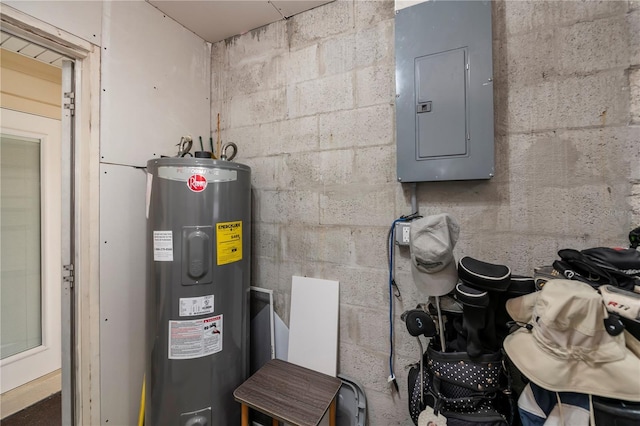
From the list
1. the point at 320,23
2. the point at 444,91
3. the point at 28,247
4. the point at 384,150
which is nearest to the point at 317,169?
the point at 384,150

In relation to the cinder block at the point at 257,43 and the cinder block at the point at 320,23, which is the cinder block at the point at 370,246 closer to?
the cinder block at the point at 320,23

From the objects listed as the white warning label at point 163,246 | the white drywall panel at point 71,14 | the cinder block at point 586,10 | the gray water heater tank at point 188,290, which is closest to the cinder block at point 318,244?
the gray water heater tank at point 188,290

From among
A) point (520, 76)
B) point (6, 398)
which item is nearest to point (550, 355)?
point (520, 76)

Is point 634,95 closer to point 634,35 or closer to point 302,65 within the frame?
point 634,35

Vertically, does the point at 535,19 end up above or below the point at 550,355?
above

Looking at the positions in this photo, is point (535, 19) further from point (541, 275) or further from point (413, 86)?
point (541, 275)

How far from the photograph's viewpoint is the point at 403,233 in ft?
4.46

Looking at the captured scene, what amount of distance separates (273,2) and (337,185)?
46.0 inches

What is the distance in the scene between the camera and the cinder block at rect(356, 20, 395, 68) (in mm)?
1442

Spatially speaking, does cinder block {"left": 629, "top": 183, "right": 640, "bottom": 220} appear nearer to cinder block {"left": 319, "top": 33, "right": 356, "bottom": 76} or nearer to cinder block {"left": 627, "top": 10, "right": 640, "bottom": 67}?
cinder block {"left": 627, "top": 10, "right": 640, "bottom": 67}

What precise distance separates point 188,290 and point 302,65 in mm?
1470

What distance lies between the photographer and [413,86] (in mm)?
1309

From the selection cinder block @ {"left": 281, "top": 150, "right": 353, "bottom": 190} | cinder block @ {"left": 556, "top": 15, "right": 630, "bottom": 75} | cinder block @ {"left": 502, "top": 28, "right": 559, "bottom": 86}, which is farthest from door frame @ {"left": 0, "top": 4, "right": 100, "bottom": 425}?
cinder block @ {"left": 556, "top": 15, "right": 630, "bottom": 75}

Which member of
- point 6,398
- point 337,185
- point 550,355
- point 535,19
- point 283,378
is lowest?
point 6,398
